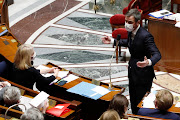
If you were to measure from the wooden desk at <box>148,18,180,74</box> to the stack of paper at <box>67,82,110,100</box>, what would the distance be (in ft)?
7.61

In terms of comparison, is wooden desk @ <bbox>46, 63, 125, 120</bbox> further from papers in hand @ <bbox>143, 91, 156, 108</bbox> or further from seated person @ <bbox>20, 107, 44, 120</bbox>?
seated person @ <bbox>20, 107, 44, 120</bbox>

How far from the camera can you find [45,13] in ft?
31.9

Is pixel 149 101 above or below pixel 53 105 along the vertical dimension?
below

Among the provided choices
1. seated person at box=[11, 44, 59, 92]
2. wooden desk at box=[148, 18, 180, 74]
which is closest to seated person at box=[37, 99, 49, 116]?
seated person at box=[11, 44, 59, 92]

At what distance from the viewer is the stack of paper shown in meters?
4.43

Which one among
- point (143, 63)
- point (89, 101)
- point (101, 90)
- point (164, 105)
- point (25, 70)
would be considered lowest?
point (89, 101)

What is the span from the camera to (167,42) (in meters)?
6.52

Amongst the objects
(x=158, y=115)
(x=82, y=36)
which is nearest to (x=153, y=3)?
(x=82, y=36)

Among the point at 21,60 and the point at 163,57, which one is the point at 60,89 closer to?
the point at 21,60

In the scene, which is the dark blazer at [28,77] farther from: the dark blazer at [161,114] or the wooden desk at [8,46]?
the dark blazer at [161,114]

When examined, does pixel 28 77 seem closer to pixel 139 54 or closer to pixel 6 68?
pixel 6 68

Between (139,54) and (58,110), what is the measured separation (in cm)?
126

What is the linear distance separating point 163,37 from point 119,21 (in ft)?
4.46

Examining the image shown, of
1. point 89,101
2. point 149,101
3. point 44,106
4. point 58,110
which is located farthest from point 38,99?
point 149,101
